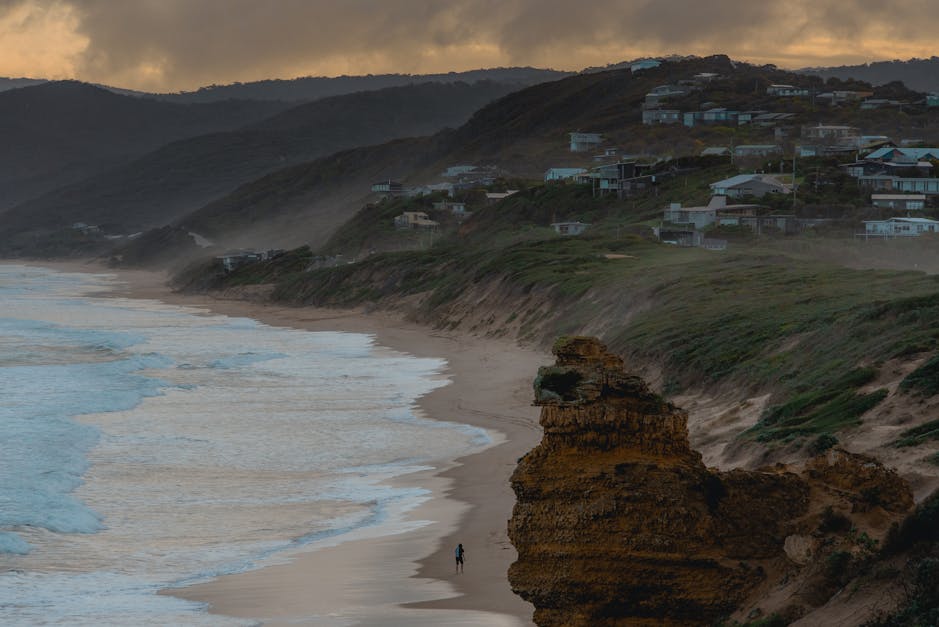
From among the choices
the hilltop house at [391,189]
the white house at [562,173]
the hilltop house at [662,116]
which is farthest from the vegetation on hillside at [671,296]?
the hilltop house at [662,116]

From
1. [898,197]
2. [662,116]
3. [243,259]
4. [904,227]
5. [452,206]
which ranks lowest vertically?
[243,259]

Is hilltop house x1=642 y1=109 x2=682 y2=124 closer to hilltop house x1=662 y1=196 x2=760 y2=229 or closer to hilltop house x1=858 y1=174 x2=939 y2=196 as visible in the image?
hilltop house x1=858 y1=174 x2=939 y2=196

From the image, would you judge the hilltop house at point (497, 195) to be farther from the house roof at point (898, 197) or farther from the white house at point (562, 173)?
the house roof at point (898, 197)

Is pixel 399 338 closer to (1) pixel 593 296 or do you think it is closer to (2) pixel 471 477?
(1) pixel 593 296

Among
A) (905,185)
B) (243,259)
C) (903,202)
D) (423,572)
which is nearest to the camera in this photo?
(423,572)

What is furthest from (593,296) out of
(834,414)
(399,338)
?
(834,414)

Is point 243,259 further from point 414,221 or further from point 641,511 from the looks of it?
point 641,511

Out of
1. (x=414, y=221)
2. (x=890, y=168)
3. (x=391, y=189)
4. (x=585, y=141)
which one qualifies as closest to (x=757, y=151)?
(x=890, y=168)

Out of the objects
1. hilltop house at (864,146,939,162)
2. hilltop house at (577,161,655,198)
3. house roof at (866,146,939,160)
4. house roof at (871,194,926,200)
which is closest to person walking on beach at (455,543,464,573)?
house roof at (871,194,926,200)
